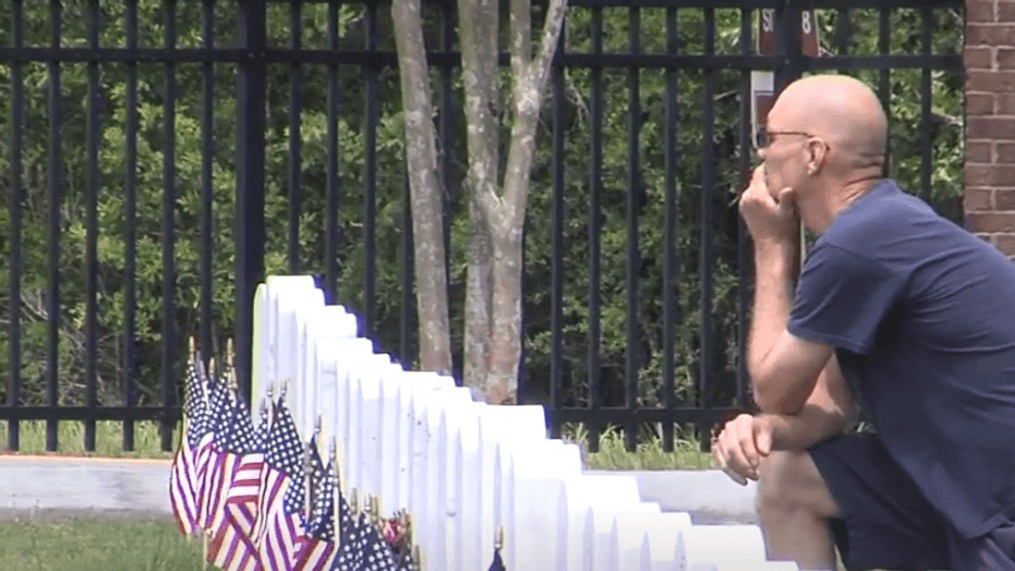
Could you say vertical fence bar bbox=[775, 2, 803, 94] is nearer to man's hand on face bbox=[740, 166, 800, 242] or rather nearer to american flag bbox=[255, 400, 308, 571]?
american flag bbox=[255, 400, 308, 571]

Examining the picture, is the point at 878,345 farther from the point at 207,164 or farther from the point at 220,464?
the point at 207,164

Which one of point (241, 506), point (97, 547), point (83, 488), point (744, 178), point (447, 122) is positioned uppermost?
point (447, 122)

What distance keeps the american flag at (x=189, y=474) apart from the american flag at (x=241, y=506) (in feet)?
0.65

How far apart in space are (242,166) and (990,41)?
2.72 meters

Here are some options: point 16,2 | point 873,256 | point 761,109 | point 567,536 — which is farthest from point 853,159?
point 16,2

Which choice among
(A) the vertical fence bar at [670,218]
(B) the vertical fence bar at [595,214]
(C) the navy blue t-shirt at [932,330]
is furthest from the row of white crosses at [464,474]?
(A) the vertical fence bar at [670,218]

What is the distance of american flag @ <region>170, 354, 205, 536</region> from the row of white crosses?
0.25 metres

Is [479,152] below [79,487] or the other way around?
the other way around

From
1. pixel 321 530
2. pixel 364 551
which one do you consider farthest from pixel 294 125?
pixel 364 551

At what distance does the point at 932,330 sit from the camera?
3.86 meters

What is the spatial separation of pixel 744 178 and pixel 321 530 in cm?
388

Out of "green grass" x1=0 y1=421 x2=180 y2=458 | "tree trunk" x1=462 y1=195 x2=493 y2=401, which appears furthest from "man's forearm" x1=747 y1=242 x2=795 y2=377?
"green grass" x1=0 y1=421 x2=180 y2=458

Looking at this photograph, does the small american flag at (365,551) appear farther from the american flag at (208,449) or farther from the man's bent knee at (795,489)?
the american flag at (208,449)

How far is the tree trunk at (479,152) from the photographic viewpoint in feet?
25.6
